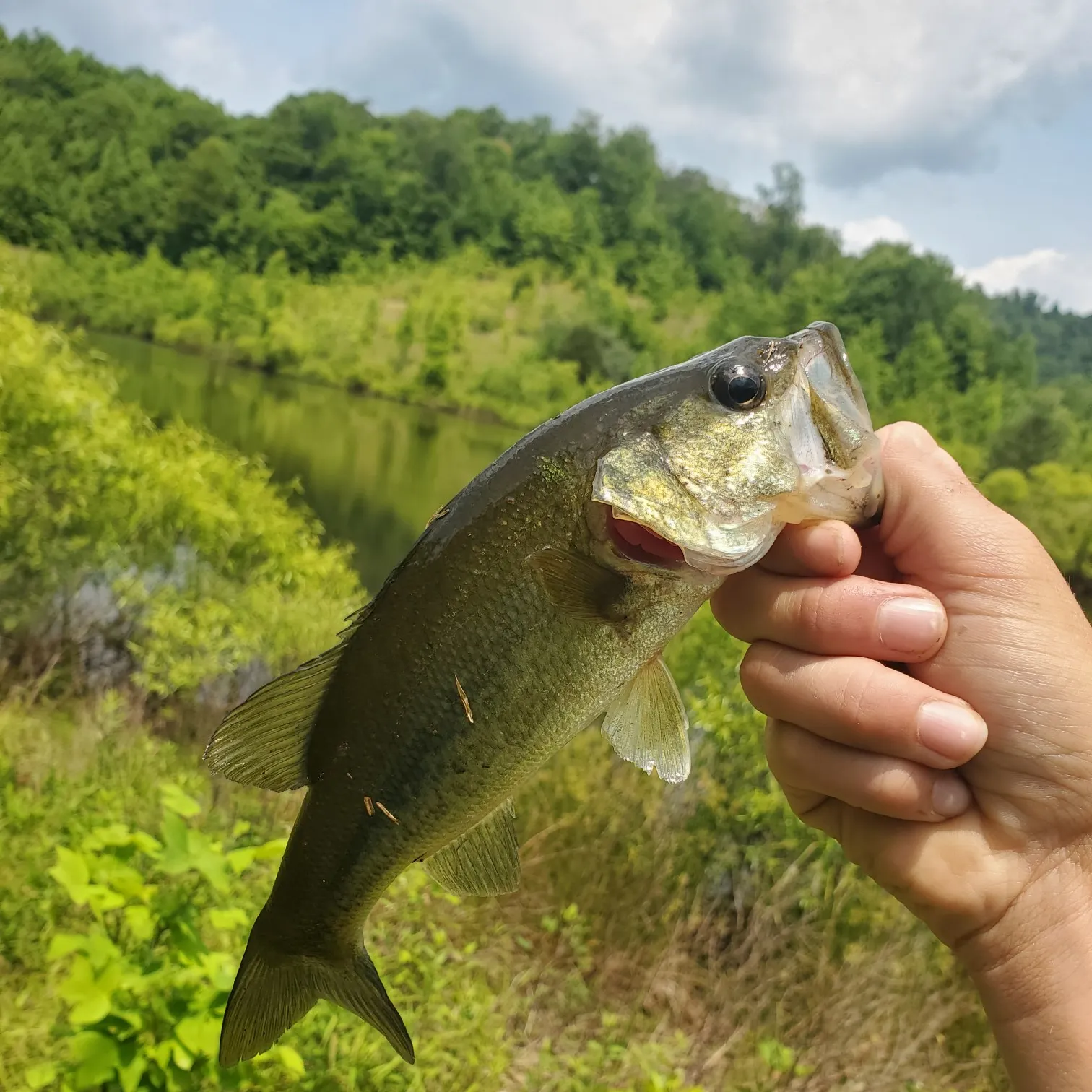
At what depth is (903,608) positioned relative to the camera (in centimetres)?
189

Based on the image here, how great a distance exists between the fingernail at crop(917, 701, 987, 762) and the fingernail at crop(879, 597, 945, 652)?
15 cm

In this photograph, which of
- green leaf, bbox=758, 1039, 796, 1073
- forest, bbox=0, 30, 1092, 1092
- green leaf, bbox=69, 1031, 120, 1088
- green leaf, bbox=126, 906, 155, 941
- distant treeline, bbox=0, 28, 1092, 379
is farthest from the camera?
distant treeline, bbox=0, 28, 1092, 379

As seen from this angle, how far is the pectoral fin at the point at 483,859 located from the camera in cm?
189

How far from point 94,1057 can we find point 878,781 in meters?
2.62

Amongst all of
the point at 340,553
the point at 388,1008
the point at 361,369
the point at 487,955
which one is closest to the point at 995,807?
the point at 388,1008


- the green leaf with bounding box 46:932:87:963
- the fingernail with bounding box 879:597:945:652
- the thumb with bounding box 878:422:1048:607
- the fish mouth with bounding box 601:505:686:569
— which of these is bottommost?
the green leaf with bounding box 46:932:87:963

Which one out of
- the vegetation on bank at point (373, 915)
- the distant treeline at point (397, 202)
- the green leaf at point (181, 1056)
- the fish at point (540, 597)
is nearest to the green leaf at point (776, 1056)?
the vegetation on bank at point (373, 915)

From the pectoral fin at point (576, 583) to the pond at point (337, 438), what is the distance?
11526 millimetres

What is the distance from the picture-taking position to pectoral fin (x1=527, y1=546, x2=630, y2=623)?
5.61ft

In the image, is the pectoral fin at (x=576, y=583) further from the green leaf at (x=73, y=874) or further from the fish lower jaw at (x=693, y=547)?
the green leaf at (x=73, y=874)

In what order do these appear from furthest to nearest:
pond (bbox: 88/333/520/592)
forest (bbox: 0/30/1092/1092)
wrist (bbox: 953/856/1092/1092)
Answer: pond (bbox: 88/333/520/592) < forest (bbox: 0/30/1092/1092) < wrist (bbox: 953/856/1092/1092)

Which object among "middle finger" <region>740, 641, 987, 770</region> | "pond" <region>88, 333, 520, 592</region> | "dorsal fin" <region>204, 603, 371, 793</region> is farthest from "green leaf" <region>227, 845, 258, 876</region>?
"pond" <region>88, 333, 520, 592</region>

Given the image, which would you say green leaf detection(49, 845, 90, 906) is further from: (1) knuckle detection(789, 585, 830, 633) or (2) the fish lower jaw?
(1) knuckle detection(789, 585, 830, 633)

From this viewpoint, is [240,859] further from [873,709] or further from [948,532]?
[948,532]
